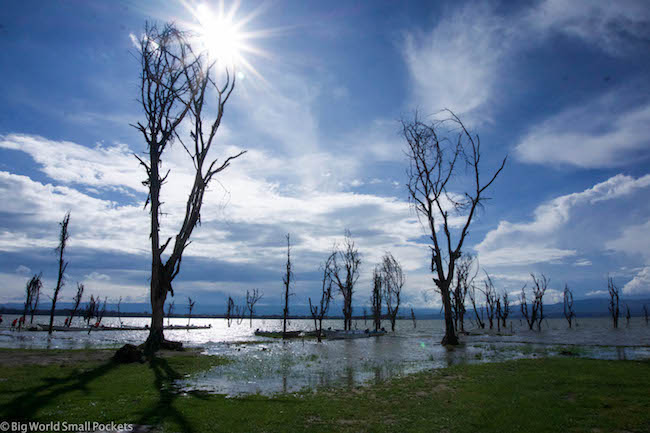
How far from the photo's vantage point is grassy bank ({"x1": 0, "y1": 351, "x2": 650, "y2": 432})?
271 inches

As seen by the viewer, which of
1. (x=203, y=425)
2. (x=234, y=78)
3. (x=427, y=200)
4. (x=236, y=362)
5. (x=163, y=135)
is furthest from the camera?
(x=427, y=200)

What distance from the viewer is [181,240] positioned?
19.8m

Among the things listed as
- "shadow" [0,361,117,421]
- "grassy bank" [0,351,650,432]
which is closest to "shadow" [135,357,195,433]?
"grassy bank" [0,351,650,432]

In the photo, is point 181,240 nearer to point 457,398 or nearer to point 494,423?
point 457,398

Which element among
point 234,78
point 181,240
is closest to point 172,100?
point 234,78

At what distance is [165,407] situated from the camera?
7867 millimetres

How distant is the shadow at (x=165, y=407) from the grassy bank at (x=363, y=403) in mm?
20

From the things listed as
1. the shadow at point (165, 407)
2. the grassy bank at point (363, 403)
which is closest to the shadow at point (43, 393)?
the grassy bank at point (363, 403)

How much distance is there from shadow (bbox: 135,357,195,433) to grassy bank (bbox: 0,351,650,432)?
20 mm

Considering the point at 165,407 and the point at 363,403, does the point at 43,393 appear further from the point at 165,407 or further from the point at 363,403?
the point at 363,403

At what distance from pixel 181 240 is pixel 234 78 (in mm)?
10740

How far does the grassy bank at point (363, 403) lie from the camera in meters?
6.88

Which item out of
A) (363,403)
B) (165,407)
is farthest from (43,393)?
(363,403)

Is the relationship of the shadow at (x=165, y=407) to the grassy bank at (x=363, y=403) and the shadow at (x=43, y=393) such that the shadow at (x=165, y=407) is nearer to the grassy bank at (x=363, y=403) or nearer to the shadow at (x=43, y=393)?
the grassy bank at (x=363, y=403)
